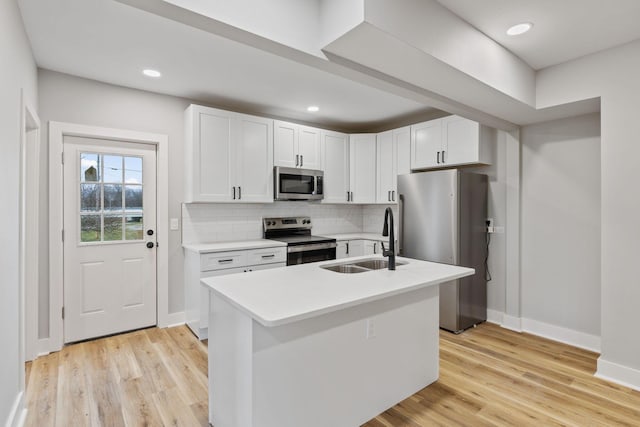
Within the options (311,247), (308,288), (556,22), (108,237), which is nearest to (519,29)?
(556,22)

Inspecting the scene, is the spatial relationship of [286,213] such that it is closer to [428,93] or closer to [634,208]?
[428,93]

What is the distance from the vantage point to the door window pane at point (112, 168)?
3.41m

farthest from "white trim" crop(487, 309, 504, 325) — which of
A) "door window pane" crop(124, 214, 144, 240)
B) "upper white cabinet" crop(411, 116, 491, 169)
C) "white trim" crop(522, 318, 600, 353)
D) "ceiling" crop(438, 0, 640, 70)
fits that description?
"door window pane" crop(124, 214, 144, 240)

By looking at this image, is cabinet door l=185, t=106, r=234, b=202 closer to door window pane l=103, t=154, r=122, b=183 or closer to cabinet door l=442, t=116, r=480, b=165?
door window pane l=103, t=154, r=122, b=183

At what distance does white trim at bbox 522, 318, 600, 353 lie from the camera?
3.18 m

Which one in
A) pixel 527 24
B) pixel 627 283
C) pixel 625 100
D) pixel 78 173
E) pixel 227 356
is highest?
pixel 527 24

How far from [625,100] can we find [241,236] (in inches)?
154

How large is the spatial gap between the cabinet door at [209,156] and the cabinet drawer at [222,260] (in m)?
0.64

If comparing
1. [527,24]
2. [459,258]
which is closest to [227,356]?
[459,258]

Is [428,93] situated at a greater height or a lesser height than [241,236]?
greater

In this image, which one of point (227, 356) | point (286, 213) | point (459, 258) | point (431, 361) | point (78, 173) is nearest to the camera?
point (227, 356)

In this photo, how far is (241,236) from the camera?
4172 mm

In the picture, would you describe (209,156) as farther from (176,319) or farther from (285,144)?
(176,319)

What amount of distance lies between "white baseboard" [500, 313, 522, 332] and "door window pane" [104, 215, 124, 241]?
4299mm
